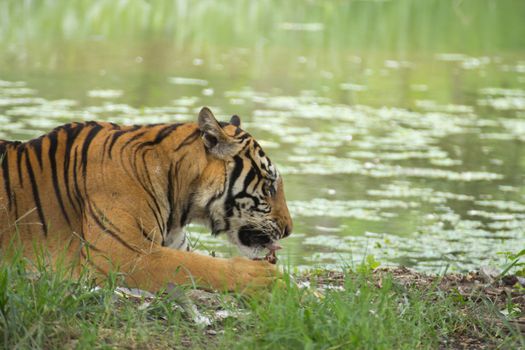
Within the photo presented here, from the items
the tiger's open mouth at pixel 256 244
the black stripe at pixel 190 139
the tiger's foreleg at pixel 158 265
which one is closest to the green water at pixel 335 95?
the tiger's open mouth at pixel 256 244

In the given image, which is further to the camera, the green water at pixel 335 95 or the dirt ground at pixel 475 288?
the green water at pixel 335 95

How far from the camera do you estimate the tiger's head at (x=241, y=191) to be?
4.20 meters

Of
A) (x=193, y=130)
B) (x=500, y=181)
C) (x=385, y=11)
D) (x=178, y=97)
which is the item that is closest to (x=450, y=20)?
(x=385, y=11)

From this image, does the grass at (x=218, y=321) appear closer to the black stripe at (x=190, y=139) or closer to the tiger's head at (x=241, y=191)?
the tiger's head at (x=241, y=191)

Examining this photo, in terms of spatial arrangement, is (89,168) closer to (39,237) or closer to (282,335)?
(39,237)

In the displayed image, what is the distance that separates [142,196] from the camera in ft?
13.6

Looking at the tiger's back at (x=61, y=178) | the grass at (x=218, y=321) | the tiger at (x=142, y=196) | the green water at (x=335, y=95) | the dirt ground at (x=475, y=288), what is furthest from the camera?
the green water at (x=335, y=95)

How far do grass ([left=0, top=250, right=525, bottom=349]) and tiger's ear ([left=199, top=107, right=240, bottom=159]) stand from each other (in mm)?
600

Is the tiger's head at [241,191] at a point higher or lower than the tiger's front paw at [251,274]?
higher

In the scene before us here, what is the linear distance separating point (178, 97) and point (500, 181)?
12.0 feet

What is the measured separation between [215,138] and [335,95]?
7993 mm

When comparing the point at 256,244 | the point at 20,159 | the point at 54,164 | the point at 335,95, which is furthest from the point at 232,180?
the point at 335,95

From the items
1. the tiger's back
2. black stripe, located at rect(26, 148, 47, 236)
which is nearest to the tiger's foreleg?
the tiger's back

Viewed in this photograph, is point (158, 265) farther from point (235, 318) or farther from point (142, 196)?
point (235, 318)
